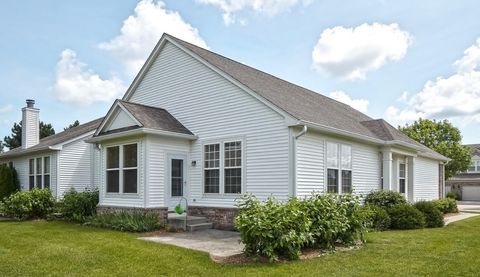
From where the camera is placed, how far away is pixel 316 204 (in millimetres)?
9609

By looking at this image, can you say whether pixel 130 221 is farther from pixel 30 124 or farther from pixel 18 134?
pixel 18 134

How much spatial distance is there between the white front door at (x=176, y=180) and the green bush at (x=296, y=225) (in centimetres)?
535

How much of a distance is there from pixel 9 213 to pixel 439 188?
2236 centimetres

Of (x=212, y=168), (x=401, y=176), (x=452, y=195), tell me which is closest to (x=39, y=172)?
(x=212, y=168)

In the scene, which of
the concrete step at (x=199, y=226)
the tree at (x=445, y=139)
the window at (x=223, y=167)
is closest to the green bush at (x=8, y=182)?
the window at (x=223, y=167)

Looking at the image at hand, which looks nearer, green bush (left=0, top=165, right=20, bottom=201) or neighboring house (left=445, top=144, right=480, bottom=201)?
green bush (left=0, top=165, right=20, bottom=201)

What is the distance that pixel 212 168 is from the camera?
14.0 m

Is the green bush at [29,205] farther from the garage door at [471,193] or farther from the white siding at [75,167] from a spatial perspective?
the garage door at [471,193]

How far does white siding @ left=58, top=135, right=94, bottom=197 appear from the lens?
19.9 meters

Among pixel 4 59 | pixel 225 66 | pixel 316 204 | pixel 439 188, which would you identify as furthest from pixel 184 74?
pixel 439 188

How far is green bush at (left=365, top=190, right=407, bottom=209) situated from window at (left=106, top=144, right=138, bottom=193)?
28.7ft

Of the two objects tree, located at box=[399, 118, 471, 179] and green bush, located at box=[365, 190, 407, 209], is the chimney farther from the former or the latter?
tree, located at box=[399, 118, 471, 179]

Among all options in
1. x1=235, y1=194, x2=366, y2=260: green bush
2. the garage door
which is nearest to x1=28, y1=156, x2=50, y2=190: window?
x1=235, y1=194, x2=366, y2=260: green bush

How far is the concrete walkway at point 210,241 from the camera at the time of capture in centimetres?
938
